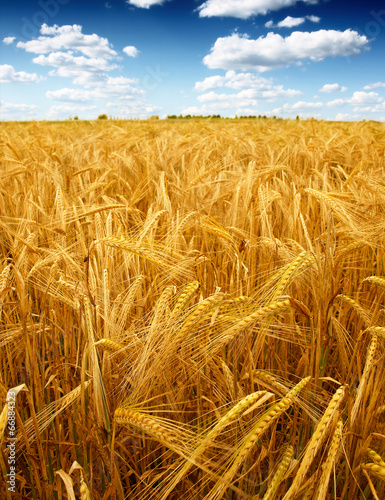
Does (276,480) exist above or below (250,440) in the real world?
below

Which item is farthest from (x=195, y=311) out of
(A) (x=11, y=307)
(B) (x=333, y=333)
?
(A) (x=11, y=307)

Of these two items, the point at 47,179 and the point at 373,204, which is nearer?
the point at 373,204

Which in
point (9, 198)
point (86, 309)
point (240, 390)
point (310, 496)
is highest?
point (9, 198)

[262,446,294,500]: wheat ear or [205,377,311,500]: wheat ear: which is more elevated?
[205,377,311,500]: wheat ear

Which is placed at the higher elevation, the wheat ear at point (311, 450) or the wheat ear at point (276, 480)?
the wheat ear at point (311, 450)

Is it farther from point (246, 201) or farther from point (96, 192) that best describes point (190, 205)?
point (96, 192)

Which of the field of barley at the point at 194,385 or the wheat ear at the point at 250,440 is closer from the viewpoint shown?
the wheat ear at the point at 250,440

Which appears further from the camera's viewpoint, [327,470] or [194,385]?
[194,385]

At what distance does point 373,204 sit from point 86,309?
4.06 feet

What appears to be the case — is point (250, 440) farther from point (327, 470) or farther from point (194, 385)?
point (194, 385)

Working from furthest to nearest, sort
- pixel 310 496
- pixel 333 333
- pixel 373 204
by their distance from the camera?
pixel 373 204 → pixel 333 333 → pixel 310 496

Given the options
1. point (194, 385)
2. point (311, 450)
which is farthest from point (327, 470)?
point (194, 385)

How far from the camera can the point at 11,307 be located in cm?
136

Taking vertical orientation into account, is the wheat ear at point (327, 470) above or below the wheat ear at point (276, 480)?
above
